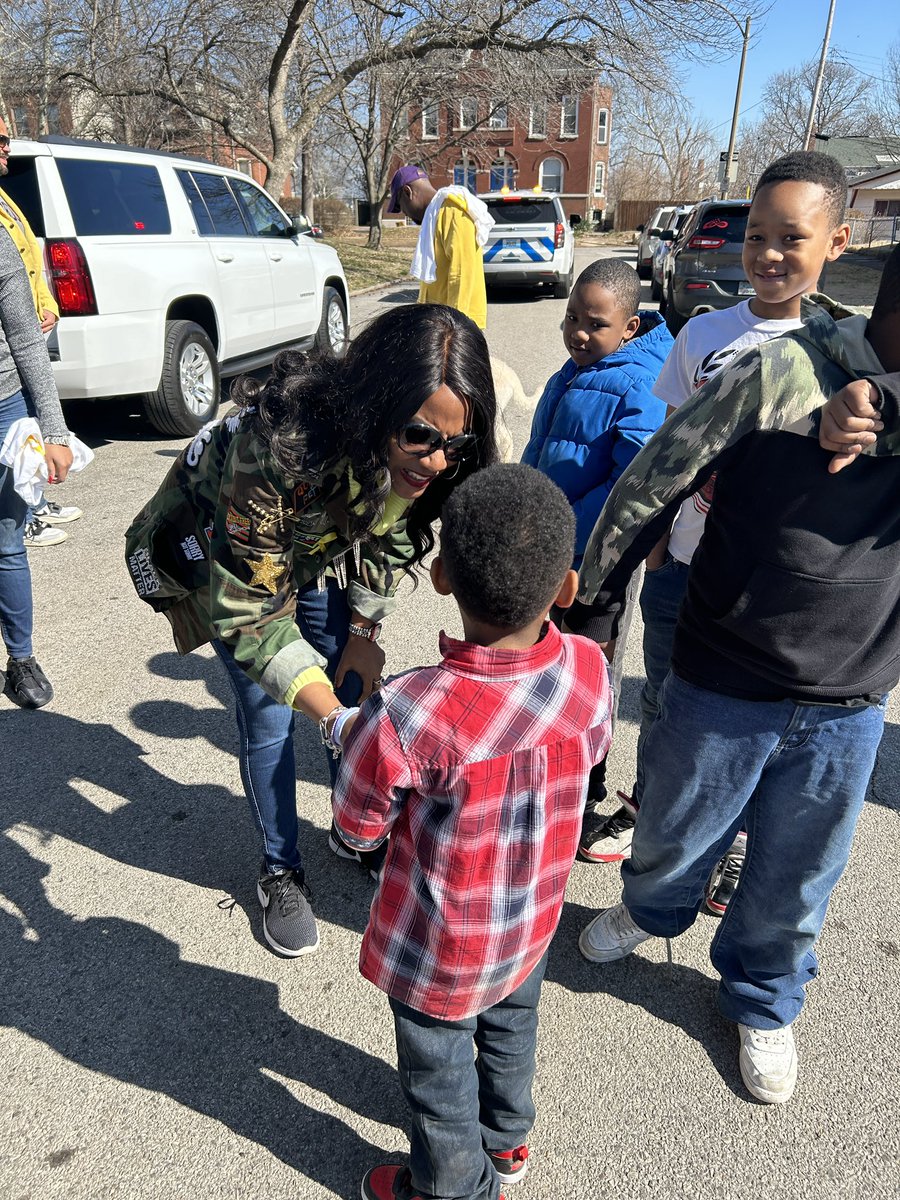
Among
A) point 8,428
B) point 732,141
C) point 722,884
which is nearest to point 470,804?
point 722,884

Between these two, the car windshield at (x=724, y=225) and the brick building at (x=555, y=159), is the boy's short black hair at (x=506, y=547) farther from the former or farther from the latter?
the brick building at (x=555, y=159)

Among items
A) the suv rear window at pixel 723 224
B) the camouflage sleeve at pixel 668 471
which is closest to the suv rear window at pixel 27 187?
the camouflage sleeve at pixel 668 471

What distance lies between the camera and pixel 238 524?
188 cm

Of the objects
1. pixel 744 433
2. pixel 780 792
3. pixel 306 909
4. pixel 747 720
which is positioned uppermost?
pixel 744 433

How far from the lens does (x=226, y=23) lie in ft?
57.9

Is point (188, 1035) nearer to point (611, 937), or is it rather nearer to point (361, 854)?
point (361, 854)

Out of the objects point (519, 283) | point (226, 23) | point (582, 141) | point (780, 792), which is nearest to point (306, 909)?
point (780, 792)

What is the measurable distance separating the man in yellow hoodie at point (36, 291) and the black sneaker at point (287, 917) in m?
1.81

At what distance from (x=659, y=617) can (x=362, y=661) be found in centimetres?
91

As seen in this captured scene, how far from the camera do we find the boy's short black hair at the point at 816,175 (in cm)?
221

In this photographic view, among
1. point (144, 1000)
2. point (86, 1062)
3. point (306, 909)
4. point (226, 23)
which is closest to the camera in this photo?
point (86, 1062)

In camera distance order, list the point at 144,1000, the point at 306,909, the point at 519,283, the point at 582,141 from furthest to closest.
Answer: the point at 582,141
the point at 519,283
the point at 306,909
the point at 144,1000

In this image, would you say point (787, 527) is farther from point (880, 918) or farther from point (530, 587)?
point (880, 918)

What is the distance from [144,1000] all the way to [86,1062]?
21 centimetres
